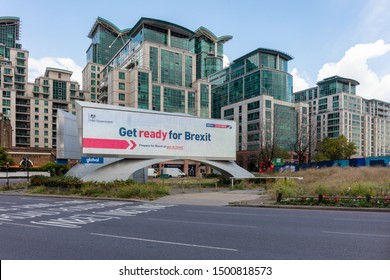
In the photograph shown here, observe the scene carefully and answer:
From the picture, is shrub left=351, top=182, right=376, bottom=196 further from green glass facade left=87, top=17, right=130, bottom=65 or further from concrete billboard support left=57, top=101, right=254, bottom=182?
green glass facade left=87, top=17, right=130, bottom=65

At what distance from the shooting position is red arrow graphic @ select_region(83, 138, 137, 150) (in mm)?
28891

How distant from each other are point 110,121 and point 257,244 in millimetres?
24477

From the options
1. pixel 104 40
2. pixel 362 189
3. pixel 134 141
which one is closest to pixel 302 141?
pixel 134 141

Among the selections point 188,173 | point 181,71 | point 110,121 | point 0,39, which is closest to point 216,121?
point 110,121

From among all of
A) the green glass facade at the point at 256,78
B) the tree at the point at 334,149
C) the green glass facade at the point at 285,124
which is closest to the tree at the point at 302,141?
the green glass facade at the point at 285,124

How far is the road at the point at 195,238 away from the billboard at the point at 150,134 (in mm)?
16527

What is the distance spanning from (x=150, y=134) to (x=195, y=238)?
80.4 feet

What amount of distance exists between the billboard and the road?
54.2 ft

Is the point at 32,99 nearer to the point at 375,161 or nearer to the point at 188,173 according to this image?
the point at 188,173

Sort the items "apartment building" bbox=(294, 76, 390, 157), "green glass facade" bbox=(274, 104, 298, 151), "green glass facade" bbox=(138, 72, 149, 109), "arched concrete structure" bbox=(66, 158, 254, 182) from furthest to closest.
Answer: "apartment building" bbox=(294, 76, 390, 157) → "green glass facade" bbox=(274, 104, 298, 151) → "green glass facade" bbox=(138, 72, 149, 109) → "arched concrete structure" bbox=(66, 158, 254, 182)

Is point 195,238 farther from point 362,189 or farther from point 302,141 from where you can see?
point 302,141

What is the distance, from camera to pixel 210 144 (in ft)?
118

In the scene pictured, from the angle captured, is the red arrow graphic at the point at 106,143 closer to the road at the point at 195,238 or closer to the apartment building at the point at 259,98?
the road at the point at 195,238

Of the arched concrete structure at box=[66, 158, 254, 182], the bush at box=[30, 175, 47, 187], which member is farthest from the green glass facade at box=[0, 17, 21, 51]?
the arched concrete structure at box=[66, 158, 254, 182]
